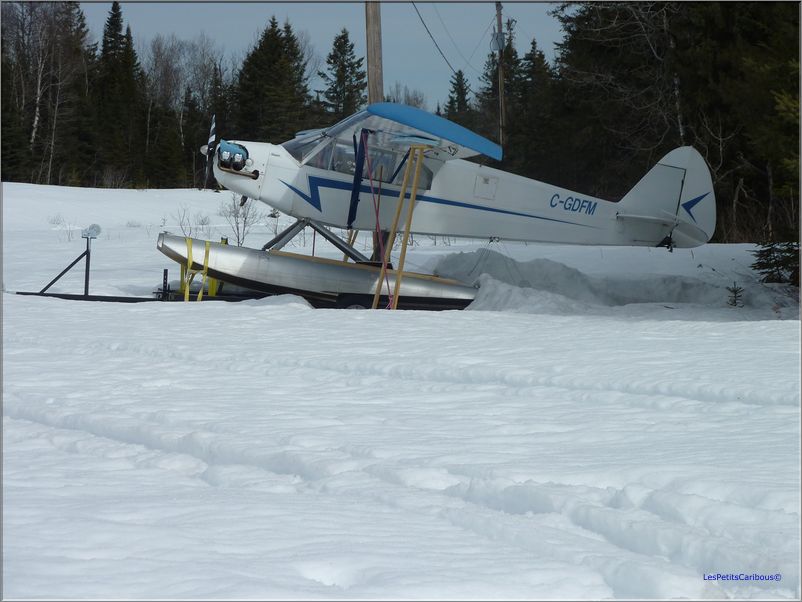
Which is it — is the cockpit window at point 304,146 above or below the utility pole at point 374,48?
below

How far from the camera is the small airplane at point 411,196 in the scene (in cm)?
1027

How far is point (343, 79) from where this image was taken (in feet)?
164

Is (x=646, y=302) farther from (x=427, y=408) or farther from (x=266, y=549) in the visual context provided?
(x=266, y=549)

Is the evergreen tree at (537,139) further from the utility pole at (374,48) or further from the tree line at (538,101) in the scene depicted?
the utility pole at (374,48)

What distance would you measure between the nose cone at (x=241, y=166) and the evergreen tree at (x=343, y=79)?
126 feet

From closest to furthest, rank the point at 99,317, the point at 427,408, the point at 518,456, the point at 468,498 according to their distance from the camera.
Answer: the point at 468,498, the point at 518,456, the point at 427,408, the point at 99,317

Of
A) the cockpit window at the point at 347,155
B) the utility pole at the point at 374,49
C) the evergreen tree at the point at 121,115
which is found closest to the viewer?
the cockpit window at the point at 347,155

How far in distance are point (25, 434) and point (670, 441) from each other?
315 centimetres

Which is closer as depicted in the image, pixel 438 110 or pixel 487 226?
pixel 487 226

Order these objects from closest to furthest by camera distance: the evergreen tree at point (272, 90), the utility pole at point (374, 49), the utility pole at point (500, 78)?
1. the utility pole at point (374, 49)
2. the utility pole at point (500, 78)
3. the evergreen tree at point (272, 90)

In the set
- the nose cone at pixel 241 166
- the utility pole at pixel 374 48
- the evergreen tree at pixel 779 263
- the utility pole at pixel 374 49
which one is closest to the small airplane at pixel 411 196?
the nose cone at pixel 241 166

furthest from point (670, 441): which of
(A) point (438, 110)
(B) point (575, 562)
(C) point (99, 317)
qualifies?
(A) point (438, 110)

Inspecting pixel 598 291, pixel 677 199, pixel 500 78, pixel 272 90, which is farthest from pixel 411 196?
pixel 272 90

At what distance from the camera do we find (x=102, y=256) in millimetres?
15789
